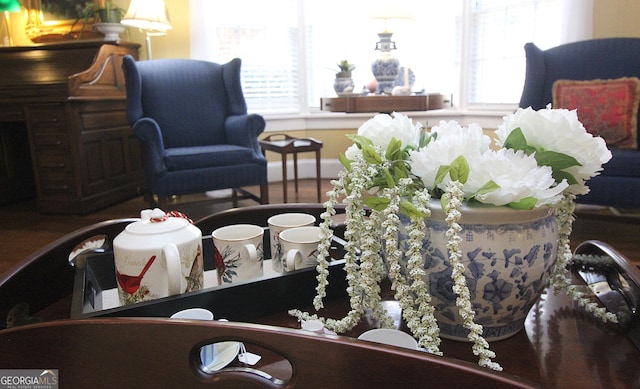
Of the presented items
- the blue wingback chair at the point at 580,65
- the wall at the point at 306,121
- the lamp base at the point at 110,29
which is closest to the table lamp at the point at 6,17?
the lamp base at the point at 110,29

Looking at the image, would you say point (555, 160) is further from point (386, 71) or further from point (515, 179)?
point (386, 71)

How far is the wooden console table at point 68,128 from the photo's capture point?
10.6 ft

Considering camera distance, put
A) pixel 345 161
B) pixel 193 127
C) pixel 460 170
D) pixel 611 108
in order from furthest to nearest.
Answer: pixel 193 127 → pixel 611 108 → pixel 345 161 → pixel 460 170

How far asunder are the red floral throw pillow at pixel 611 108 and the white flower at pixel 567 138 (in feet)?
7.21

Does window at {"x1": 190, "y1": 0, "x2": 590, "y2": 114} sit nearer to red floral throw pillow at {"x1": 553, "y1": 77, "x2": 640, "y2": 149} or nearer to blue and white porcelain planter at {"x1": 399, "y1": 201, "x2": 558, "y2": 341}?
red floral throw pillow at {"x1": 553, "y1": 77, "x2": 640, "y2": 149}

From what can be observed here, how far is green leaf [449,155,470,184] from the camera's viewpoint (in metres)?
A: 0.62

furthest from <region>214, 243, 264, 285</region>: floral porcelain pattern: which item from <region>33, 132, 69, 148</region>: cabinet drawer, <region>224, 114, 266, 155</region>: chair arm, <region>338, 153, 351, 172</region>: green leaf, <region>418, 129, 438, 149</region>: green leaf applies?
<region>33, 132, 69, 148</region>: cabinet drawer

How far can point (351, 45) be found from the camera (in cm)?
430

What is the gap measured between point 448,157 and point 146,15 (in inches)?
132

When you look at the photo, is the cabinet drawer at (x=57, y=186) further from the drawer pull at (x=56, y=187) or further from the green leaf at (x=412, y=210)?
the green leaf at (x=412, y=210)

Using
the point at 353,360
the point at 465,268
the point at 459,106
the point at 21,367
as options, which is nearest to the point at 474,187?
the point at 465,268

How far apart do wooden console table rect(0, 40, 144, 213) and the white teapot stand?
282 cm

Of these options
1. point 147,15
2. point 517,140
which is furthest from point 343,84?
point 517,140

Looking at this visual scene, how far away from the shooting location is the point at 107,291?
880 mm
